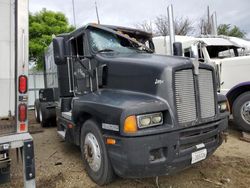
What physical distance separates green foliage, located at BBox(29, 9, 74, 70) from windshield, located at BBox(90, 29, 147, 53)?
46.2 feet

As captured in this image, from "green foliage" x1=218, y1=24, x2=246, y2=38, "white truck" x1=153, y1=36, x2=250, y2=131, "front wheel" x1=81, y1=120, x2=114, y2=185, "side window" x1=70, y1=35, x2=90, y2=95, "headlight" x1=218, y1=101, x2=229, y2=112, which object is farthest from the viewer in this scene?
"green foliage" x1=218, y1=24, x2=246, y2=38

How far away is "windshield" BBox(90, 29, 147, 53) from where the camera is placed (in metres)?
4.79

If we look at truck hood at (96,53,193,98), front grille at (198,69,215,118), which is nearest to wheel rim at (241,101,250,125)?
front grille at (198,69,215,118)

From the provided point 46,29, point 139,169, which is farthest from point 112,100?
point 46,29

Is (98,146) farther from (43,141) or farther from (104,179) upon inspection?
(43,141)

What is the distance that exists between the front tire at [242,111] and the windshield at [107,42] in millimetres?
3272

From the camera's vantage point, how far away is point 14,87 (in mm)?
2986

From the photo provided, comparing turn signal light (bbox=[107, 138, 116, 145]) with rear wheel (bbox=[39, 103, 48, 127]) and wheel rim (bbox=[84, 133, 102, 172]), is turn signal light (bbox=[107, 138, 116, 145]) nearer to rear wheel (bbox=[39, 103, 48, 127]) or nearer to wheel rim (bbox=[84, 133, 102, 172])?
wheel rim (bbox=[84, 133, 102, 172])

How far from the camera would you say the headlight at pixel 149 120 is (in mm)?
3230

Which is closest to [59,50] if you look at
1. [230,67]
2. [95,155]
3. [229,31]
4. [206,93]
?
[95,155]

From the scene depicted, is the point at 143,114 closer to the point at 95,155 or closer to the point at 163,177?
the point at 95,155

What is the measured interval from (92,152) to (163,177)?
46.5 inches

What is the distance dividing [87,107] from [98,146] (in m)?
0.60

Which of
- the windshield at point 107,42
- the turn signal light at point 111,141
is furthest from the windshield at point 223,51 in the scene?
the turn signal light at point 111,141
